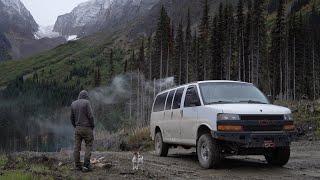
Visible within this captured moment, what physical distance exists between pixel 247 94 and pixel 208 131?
1.66 m

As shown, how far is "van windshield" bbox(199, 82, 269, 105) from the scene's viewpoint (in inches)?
532

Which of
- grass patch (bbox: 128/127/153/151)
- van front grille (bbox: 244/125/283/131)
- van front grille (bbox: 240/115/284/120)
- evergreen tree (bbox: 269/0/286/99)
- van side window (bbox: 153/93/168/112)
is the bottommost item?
grass patch (bbox: 128/127/153/151)

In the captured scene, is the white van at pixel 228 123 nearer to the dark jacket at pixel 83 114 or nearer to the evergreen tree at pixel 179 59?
the dark jacket at pixel 83 114

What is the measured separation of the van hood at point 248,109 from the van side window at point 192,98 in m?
1.02

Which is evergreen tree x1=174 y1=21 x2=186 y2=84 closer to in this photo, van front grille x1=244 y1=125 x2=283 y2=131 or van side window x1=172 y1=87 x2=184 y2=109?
van side window x1=172 y1=87 x2=184 y2=109

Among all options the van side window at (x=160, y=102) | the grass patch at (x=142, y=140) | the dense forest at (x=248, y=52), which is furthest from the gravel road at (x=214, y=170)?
the dense forest at (x=248, y=52)

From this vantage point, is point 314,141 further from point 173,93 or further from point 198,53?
point 198,53

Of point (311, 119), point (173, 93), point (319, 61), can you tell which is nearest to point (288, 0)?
point (319, 61)

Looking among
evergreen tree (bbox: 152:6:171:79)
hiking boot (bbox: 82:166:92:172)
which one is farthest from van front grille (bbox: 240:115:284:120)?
evergreen tree (bbox: 152:6:171:79)

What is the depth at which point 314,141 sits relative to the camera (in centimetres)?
2256

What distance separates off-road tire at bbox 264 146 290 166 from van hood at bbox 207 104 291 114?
3.61 ft

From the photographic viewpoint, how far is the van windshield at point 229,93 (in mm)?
13523

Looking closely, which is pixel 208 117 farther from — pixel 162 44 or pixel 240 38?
pixel 162 44

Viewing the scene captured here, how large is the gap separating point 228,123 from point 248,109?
62 cm
